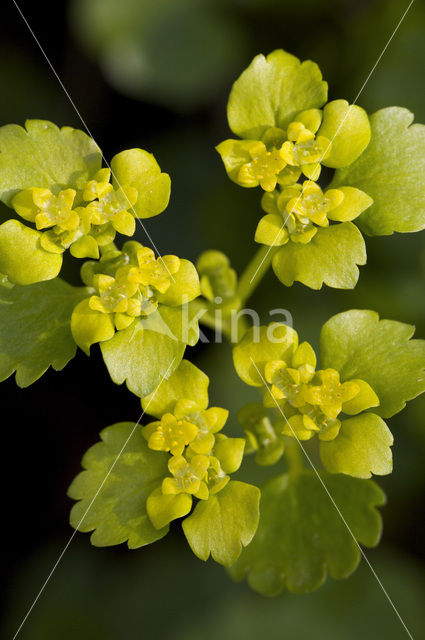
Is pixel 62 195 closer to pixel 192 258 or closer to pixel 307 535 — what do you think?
pixel 307 535

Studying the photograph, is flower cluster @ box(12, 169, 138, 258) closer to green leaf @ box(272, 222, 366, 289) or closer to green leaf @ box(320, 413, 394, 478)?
green leaf @ box(272, 222, 366, 289)

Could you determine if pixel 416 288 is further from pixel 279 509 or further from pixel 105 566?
pixel 105 566

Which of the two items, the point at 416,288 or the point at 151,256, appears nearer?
the point at 151,256

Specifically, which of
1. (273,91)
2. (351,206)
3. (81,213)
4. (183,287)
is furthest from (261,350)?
(273,91)

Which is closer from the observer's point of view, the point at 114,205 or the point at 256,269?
the point at 114,205

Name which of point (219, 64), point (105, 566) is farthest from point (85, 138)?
point (105, 566)

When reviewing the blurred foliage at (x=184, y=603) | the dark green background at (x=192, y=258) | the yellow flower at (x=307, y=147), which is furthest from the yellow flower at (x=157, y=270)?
the blurred foliage at (x=184, y=603)
